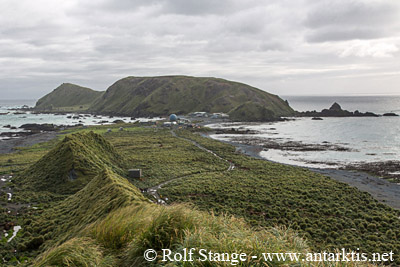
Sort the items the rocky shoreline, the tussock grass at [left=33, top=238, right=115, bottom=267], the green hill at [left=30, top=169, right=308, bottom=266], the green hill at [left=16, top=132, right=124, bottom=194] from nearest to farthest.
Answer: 1. the green hill at [left=30, top=169, right=308, bottom=266]
2. the tussock grass at [left=33, top=238, right=115, bottom=267]
3. the green hill at [left=16, top=132, right=124, bottom=194]
4. the rocky shoreline

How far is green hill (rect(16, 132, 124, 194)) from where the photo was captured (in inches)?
1236

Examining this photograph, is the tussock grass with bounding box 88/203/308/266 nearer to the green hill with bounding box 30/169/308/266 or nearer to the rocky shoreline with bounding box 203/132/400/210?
the green hill with bounding box 30/169/308/266

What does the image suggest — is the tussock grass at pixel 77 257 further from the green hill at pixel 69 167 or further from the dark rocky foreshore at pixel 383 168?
the dark rocky foreshore at pixel 383 168

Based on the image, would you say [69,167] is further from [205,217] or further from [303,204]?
[205,217]

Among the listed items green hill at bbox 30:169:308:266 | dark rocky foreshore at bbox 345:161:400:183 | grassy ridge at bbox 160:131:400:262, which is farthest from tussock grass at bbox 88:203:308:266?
dark rocky foreshore at bbox 345:161:400:183

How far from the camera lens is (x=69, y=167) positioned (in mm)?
32812

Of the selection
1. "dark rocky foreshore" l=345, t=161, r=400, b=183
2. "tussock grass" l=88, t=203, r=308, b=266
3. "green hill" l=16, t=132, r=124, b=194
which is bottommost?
"dark rocky foreshore" l=345, t=161, r=400, b=183

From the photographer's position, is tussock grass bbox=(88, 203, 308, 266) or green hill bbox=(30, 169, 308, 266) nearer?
tussock grass bbox=(88, 203, 308, 266)

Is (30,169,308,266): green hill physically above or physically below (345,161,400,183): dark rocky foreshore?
above

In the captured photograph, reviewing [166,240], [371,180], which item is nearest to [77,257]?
[166,240]

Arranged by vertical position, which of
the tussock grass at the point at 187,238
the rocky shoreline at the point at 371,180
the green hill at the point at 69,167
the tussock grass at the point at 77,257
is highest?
the tussock grass at the point at 187,238

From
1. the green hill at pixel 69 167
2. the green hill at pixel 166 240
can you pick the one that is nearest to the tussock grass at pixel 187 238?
the green hill at pixel 166 240

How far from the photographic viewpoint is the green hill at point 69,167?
103 feet

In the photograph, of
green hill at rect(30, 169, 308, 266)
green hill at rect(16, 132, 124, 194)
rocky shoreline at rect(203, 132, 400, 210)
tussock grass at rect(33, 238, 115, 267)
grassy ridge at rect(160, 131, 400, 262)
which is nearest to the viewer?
green hill at rect(30, 169, 308, 266)
